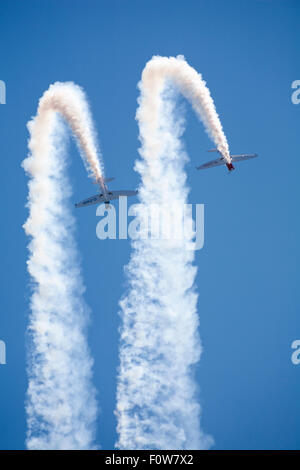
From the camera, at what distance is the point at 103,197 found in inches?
3098

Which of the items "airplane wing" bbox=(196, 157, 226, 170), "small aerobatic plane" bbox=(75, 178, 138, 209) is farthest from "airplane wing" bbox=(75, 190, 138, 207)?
"airplane wing" bbox=(196, 157, 226, 170)

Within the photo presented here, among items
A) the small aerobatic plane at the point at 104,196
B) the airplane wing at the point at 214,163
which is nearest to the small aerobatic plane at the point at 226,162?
the airplane wing at the point at 214,163

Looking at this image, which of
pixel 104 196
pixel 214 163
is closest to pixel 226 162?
pixel 214 163

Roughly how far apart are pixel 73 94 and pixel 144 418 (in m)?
25.6

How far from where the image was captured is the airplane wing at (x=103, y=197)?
258 ft

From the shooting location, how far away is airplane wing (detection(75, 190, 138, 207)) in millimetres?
78688

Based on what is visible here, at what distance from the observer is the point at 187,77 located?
7469 cm

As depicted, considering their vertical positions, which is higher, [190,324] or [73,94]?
[73,94]

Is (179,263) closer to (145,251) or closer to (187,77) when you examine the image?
(145,251)

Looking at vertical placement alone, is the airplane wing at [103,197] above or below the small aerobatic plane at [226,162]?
below

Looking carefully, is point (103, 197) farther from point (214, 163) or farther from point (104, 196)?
point (214, 163)

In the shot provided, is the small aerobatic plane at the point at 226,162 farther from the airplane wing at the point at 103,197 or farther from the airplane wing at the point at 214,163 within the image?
the airplane wing at the point at 103,197

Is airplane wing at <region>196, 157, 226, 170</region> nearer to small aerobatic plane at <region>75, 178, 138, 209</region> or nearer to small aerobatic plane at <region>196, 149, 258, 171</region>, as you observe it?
small aerobatic plane at <region>196, 149, 258, 171</region>
